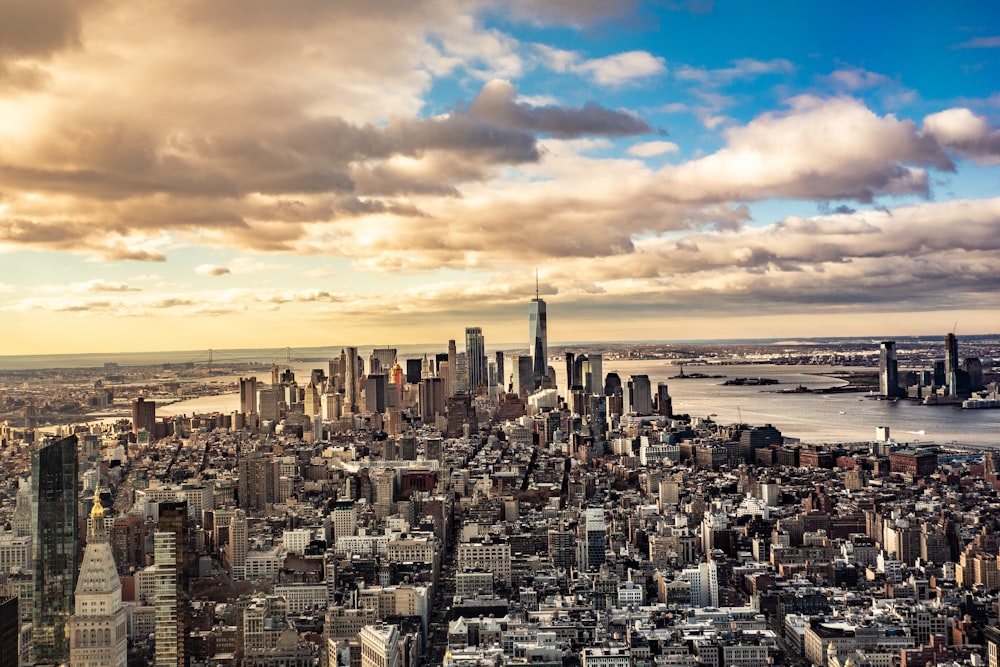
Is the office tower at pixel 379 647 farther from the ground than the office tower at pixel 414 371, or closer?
closer

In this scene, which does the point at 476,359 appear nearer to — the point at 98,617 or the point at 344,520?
the point at 344,520

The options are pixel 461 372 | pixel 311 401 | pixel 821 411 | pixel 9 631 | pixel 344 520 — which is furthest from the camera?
pixel 461 372

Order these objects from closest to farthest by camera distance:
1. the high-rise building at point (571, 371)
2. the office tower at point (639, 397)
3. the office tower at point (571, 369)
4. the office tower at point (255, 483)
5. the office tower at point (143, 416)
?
the office tower at point (143, 416) → the office tower at point (255, 483) → the office tower at point (639, 397) → the high-rise building at point (571, 371) → the office tower at point (571, 369)

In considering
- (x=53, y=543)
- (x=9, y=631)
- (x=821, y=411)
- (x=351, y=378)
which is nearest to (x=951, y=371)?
(x=821, y=411)

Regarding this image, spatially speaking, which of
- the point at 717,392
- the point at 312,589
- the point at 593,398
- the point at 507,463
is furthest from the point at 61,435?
the point at 717,392

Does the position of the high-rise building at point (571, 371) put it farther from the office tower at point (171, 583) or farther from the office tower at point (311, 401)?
the office tower at point (171, 583)

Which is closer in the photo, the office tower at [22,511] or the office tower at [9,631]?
the office tower at [9,631]

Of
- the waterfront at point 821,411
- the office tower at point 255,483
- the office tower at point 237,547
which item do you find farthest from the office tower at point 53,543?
the waterfront at point 821,411

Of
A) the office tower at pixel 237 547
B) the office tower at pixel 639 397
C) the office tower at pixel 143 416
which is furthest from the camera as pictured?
the office tower at pixel 639 397
